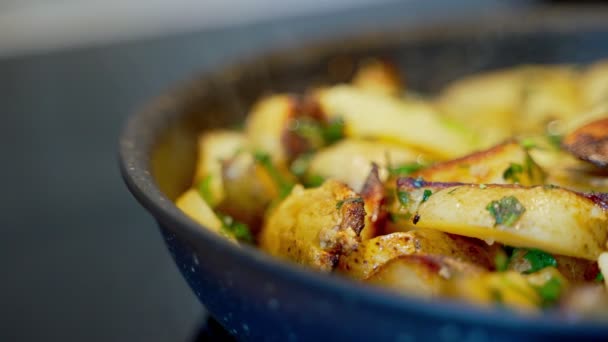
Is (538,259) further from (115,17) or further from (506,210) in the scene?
(115,17)

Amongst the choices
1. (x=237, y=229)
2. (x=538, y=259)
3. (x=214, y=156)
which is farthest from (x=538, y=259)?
(x=214, y=156)

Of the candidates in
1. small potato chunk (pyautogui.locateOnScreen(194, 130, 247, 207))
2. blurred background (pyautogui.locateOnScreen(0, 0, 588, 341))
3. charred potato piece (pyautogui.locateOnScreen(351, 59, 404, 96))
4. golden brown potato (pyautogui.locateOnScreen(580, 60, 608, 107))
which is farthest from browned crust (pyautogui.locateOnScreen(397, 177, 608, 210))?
charred potato piece (pyautogui.locateOnScreen(351, 59, 404, 96))

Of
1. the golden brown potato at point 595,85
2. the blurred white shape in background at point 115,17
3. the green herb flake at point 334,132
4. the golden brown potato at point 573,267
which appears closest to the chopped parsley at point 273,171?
the green herb flake at point 334,132

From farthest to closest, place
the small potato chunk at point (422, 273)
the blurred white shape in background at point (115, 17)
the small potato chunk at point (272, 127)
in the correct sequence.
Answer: the blurred white shape in background at point (115, 17) → the small potato chunk at point (272, 127) → the small potato chunk at point (422, 273)

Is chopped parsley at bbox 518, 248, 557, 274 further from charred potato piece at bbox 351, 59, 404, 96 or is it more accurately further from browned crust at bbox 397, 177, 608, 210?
charred potato piece at bbox 351, 59, 404, 96

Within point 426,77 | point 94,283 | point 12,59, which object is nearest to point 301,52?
point 426,77

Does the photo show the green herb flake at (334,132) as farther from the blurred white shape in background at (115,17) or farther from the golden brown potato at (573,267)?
the blurred white shape in background at (115,17)

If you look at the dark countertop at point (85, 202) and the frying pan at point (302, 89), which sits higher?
the frying pan at point (302, 89)
